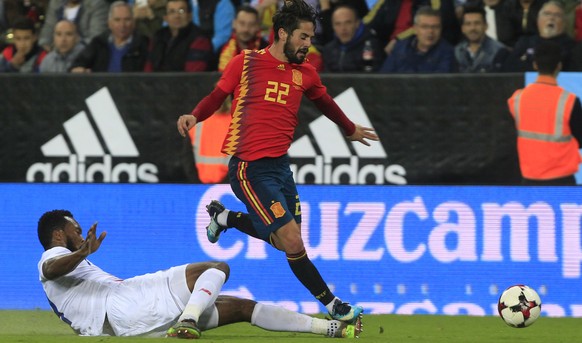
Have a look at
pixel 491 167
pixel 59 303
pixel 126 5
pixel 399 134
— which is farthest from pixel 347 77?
pixel 59 303

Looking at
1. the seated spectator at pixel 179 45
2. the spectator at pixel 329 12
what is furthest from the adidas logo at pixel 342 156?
the seated spectator at pixel 179 45

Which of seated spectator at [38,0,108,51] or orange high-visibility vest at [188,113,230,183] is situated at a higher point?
seated spectator at [38,0,108,51]

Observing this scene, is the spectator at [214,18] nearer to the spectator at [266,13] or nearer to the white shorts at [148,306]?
the spectator at [266,13]

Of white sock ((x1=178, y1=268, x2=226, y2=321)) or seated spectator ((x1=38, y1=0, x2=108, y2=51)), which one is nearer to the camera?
white sock ((x1=178, y1=268, x2=226, y2=321))

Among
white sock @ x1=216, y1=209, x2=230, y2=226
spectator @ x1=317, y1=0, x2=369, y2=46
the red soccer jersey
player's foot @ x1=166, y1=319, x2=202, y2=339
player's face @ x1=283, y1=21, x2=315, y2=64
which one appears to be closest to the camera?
player's foot @ x1=166, y1=319, x2=202, y2=339

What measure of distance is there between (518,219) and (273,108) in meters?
3.22

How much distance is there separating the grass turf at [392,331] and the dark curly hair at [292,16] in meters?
2.11

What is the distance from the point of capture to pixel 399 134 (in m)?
11.6

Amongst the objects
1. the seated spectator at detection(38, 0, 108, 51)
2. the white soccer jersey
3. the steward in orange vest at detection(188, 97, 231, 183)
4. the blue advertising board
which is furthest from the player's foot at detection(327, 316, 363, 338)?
the seated spectator at detection(38, 0, 108, 51)

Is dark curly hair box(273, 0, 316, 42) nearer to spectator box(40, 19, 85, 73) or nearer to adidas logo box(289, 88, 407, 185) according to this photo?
adidas logo box(289, 88, 407, 185)

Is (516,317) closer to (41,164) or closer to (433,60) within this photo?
(433,60)

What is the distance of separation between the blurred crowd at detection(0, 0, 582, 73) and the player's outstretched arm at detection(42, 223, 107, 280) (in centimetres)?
444

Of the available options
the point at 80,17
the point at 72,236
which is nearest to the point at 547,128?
the point at 72,236

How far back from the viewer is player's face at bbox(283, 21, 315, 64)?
868cm
